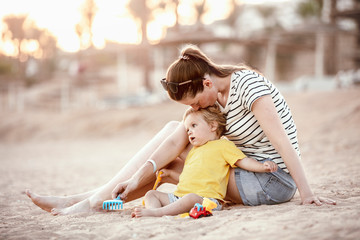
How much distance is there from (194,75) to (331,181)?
78.0 inches

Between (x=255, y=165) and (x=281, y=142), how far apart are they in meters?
0.25

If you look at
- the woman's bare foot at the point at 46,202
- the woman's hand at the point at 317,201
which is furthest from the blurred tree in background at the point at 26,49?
the woman's hand at the point at 317,201

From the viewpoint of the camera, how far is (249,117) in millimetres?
2588

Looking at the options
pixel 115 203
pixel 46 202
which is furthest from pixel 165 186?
pixel 115 203

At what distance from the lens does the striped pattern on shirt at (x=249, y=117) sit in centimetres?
251

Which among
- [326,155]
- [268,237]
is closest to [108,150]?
[326,155]

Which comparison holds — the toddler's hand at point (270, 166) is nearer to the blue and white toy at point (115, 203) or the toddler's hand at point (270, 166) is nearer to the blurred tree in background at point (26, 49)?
the blue and white toy at point (115, 203)

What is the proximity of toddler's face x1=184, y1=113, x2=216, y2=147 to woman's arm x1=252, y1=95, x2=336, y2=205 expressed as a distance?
1.27 feet

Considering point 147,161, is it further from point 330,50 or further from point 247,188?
point 330,50

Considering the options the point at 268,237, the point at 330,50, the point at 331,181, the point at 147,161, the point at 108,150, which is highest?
the point at 330,50

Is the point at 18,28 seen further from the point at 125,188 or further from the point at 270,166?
the point at 270,166

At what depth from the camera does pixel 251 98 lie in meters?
2.45

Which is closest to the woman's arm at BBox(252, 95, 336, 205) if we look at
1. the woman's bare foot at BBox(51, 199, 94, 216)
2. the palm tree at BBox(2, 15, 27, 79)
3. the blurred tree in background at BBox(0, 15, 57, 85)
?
the woman's bare foot at BBox(51, 199, 94, 216)

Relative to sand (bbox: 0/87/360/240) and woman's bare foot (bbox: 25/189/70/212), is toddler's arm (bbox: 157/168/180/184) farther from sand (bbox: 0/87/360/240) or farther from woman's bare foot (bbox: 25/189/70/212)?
woman's bare foot (bbox: 25/189/70/212)
